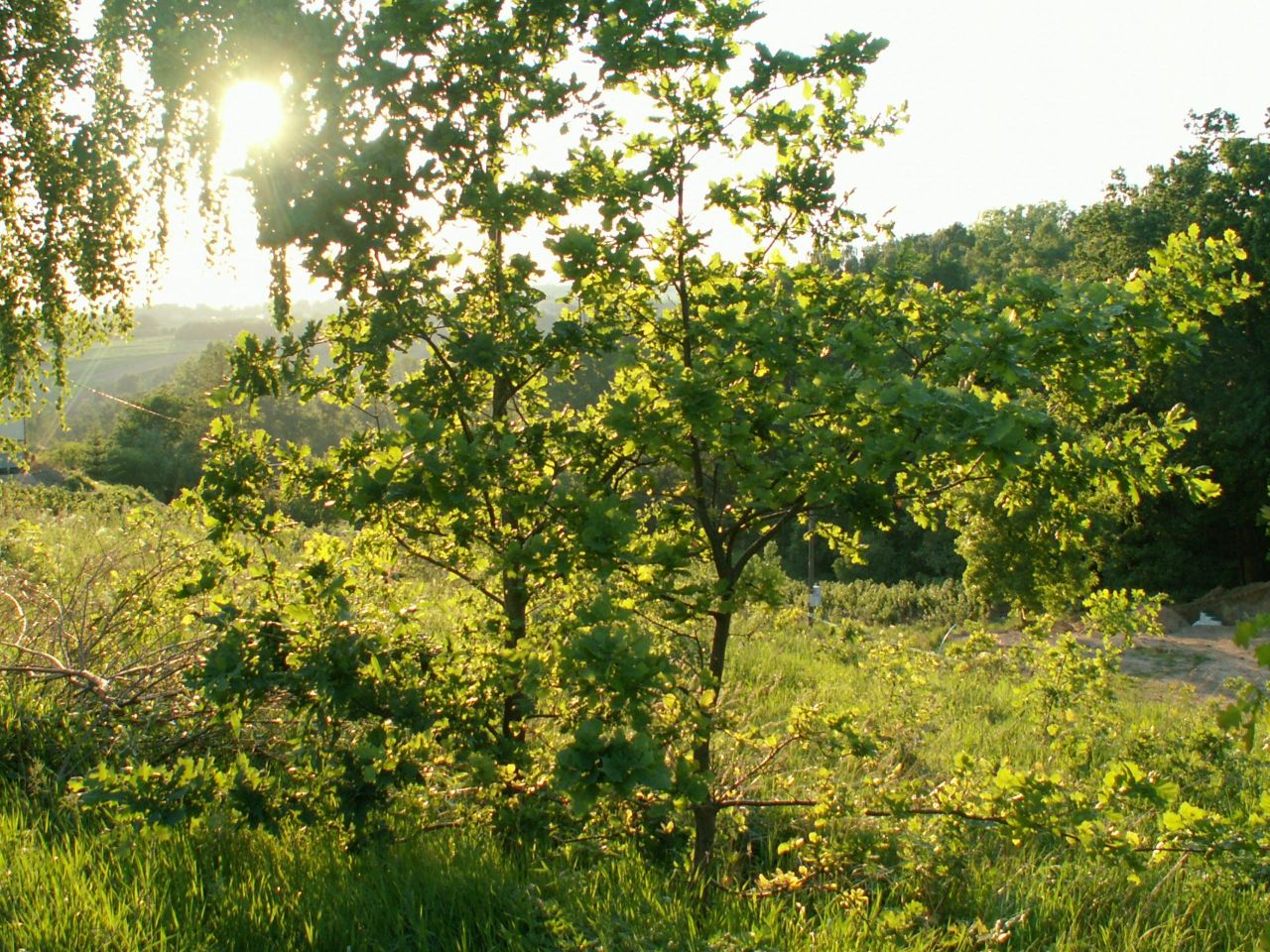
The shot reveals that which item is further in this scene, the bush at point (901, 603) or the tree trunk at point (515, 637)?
the bush at point (901, 603)

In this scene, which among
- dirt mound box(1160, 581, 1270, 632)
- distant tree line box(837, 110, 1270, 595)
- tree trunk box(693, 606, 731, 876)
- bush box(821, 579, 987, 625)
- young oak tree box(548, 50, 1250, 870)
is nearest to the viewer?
young oak tree box(548, 50, 1250, 870)

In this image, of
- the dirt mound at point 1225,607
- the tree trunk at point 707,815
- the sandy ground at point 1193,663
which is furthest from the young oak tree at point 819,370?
the dirt mound at point 1225,607

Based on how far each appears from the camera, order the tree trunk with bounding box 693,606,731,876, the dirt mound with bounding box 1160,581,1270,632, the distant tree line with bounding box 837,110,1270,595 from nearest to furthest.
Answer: the tree trunk with bounding box 693,606,731,876 → the dirt mound with bounding box 1160,581,1270,632 → the distant tree line with bounding box 837,110,1270,595

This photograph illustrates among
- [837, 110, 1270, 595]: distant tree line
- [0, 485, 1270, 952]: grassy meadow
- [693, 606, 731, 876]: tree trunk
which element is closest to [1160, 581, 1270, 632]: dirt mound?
[837, 110, 1270, 595]: distant tree line

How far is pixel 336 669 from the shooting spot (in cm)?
293

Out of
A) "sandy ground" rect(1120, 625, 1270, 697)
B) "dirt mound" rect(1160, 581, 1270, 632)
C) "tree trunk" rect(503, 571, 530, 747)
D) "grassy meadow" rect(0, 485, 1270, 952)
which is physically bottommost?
"dirt mound" rect(1160, 581, 1270, 632)

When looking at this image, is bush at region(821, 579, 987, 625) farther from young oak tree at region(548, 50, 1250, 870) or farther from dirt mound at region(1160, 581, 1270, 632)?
young oak tree at region(548, 50, 1250, 870)

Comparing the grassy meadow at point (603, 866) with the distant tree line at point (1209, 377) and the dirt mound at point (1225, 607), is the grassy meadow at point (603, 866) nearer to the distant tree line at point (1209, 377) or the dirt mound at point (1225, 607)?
the dirt mound at point (1225, 607)

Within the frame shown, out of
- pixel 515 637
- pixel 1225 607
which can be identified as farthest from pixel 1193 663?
pixel 515 637

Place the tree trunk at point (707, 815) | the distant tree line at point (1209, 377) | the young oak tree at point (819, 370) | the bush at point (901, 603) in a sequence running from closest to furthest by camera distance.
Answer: the young oak tree at point (819, 370) < the tree trunk at point (707, 815) < the bush at point (901, 603) < the distant tree line at point (1209, 377)

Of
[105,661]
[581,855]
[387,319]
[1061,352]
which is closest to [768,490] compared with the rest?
[1061,352]

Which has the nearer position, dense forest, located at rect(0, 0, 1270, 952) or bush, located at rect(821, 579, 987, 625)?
dense forest, located at rect(0, 0, 1270, 952)

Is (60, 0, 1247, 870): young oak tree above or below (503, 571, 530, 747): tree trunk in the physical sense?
above

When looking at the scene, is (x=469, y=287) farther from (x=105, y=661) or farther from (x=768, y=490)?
(x=105, y=661)
